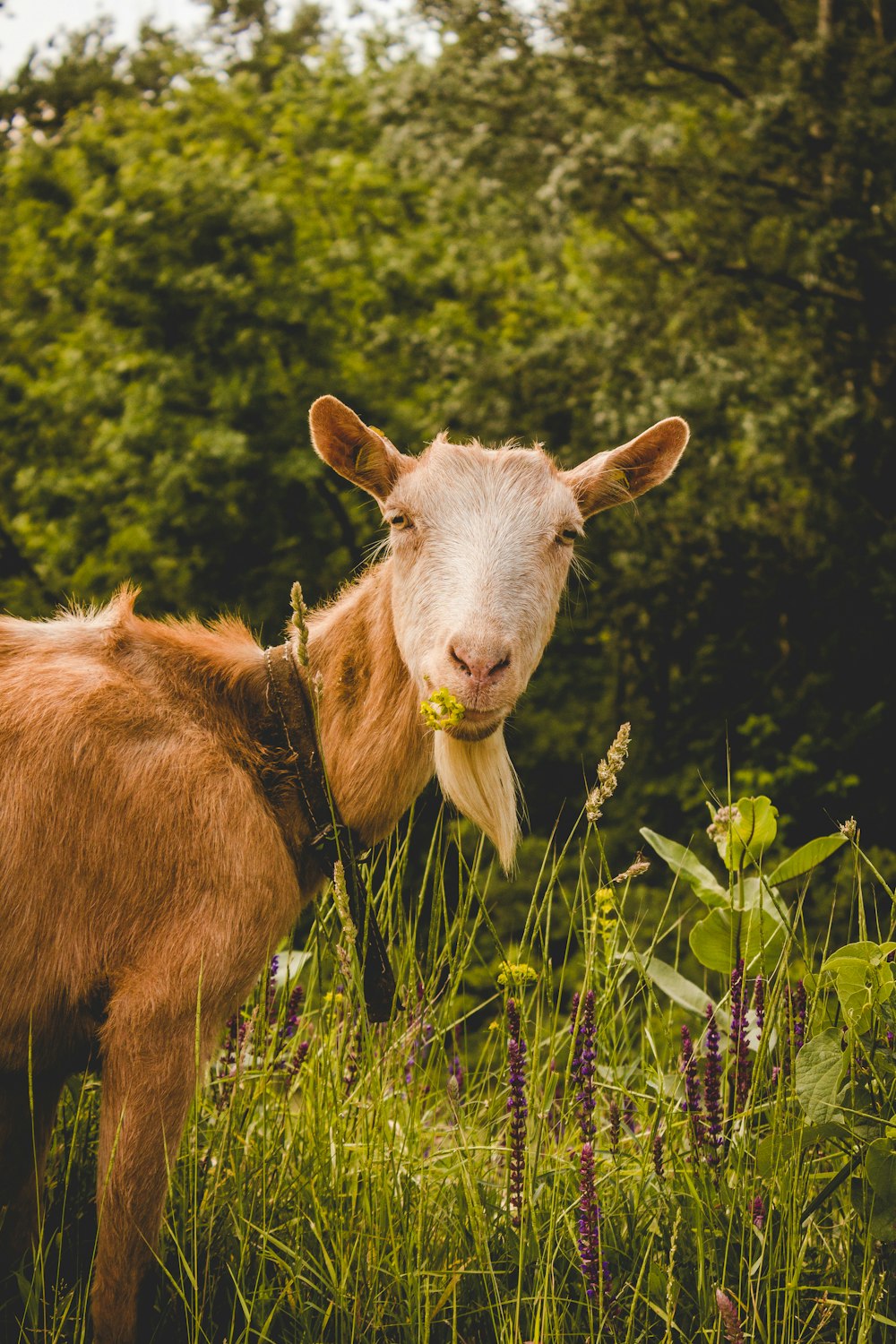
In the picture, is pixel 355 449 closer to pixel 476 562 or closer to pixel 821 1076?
pixel 476 562

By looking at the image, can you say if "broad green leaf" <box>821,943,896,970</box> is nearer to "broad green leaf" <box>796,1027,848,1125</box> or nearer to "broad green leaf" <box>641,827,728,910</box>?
"broad green leaf" <box>796,1027,848,1125</box>

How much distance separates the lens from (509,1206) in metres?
2.33

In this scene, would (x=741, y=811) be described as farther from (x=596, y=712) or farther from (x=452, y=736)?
(x=596, y=712)

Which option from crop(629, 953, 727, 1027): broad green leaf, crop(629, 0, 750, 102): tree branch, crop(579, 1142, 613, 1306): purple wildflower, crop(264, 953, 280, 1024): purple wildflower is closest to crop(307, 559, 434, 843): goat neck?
crop(264, 953, 280, 1024): purple wildflower

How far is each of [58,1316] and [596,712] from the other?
Result: 24.9 ft

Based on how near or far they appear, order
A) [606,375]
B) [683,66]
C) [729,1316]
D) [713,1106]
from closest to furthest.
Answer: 1. [729,1316]
2. [713,1106]
3. [606,375]
4. [683,66]

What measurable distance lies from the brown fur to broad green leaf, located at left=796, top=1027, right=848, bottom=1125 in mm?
1158

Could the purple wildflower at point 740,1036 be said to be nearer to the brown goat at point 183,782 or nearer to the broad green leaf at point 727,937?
the broad green leaf at point 727,937

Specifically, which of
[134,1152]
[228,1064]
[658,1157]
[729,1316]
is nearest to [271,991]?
[228,1064]

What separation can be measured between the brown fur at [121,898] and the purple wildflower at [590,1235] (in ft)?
2.78

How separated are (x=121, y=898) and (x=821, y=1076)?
147 cm

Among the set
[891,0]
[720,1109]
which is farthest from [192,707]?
[891,0]

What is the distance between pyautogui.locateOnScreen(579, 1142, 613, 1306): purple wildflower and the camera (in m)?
2.03

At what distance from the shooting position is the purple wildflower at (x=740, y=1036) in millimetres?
2340
